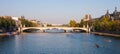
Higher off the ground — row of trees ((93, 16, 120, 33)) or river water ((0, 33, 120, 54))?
row of trees ((93, 16, 120, 33))

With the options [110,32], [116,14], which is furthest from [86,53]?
[116,14]

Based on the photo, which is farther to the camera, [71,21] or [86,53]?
[71,21]

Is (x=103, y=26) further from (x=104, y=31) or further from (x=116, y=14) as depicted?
(x=116, y=14)

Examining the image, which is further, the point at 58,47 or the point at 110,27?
the point at 110,27

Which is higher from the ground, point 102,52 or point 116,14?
point 116,14

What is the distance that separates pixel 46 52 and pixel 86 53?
4.95 metres

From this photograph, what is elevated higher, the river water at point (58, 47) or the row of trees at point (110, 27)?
the row of trees at point (110, 27)

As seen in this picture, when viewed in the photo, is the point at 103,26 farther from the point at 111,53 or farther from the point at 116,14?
the point at 111,53

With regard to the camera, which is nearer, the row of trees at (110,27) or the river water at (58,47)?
the river water at (58,47)

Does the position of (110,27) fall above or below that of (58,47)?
above

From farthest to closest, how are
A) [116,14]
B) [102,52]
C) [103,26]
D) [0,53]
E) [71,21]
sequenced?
1. [71,21]
2. [116,14]
3. [103,26]
4. [102,52]
5. [0,53]

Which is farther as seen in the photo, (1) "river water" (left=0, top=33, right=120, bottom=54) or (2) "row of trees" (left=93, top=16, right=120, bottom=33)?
(2) "row of trees" (left=93, top=16, right=120, bottom=33)

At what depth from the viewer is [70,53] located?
40.4m

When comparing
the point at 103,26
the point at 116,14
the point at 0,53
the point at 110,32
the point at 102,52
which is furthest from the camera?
the point at 116,14
